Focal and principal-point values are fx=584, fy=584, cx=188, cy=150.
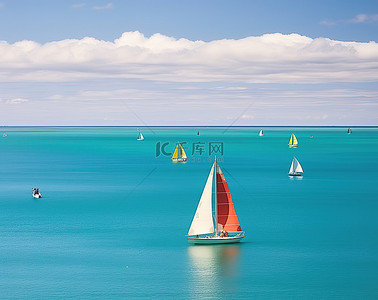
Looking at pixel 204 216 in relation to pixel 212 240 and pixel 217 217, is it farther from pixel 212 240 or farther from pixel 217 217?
pixel 212 240

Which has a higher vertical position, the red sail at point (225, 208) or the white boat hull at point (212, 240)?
the red sail at point (225, 208)

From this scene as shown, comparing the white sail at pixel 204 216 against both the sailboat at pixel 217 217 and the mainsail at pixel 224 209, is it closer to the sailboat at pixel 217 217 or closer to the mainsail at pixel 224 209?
the sailboat at pixel 217 217

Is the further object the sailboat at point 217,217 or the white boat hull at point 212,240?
the white boat hull at point 212,240

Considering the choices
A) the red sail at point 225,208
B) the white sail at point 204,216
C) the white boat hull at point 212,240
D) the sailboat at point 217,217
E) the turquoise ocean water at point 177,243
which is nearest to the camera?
the turquoise ocean water at point 177,243

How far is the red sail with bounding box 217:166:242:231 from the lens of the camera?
61.9m

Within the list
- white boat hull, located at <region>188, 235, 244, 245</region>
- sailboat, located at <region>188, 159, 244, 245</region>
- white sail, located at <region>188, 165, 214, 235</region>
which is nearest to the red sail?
sailboat, located at <region>188, 159, 244, 245</region>

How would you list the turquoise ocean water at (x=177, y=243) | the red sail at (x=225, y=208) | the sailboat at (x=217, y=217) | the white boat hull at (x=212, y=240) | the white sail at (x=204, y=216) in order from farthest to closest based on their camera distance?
1. the white boat hull at (x=212, y=240)
2. the red sail at (x=225, y=208)
3. the sailboat at (x=217, y=217)
4. the white sail at (x=204, y=216)
5. the turquoise ocean water at (x=177, y=243)

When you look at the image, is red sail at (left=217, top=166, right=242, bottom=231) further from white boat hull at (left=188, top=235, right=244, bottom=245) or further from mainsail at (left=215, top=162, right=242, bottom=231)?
white boat hull at (left=188, top=235, right=244, bottom=245)

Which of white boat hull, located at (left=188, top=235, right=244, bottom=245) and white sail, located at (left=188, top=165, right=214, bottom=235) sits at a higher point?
white sail, located at (left=188, top=165, right=214, bottom=235)

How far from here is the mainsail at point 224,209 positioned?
203 feet

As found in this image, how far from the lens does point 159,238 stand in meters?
68.1

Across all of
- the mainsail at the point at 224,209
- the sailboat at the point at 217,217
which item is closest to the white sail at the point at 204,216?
the sailboat at the point at 217,217

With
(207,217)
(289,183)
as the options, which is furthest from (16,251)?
(289,183)

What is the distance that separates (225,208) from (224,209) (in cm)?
16
